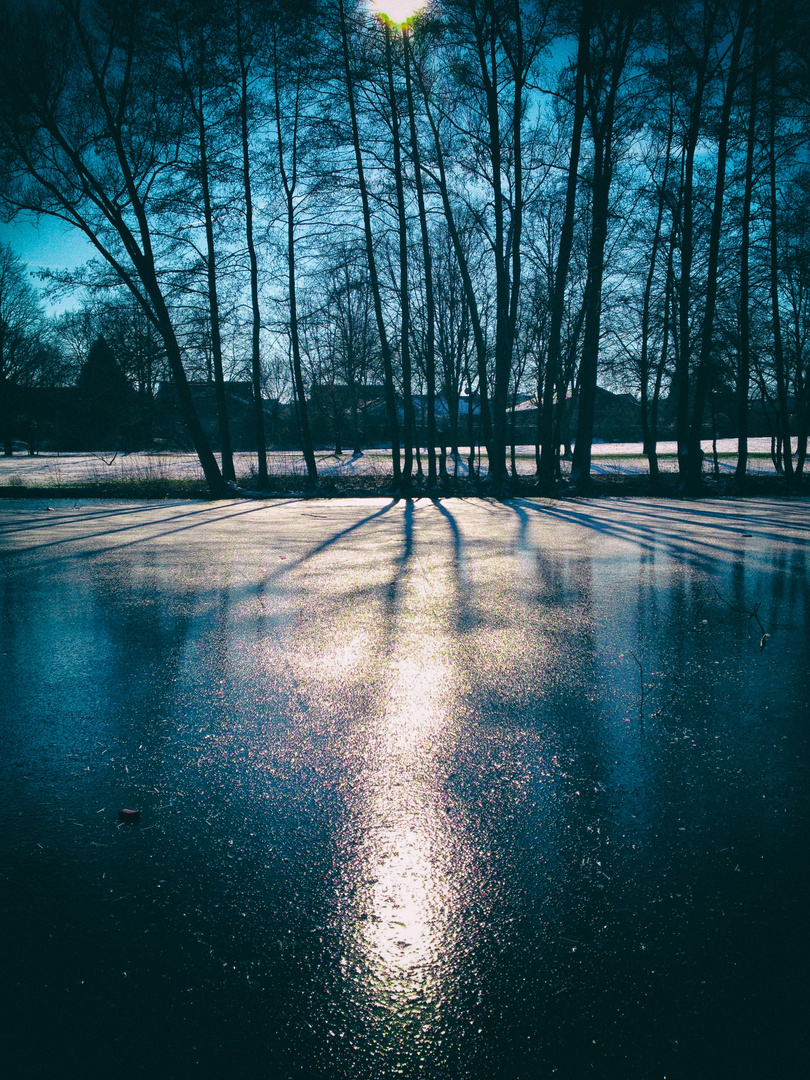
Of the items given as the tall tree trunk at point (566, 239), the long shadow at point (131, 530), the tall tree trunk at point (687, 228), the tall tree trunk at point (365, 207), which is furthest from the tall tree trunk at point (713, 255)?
the long shadow at point (131, 530)

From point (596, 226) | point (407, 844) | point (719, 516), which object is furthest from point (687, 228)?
point (407, 844)

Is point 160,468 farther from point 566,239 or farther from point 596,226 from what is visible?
point 596,226

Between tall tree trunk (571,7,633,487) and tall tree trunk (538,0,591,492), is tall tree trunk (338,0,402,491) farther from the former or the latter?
tall tree trunk (571,7,633,487)

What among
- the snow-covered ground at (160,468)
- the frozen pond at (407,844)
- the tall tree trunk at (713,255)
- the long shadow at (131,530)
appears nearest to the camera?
the frozen pond at (407,844)

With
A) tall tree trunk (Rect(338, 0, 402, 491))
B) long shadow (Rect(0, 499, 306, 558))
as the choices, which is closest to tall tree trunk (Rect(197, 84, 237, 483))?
tall tree trunk (Rect(338, 0, 402, 491))

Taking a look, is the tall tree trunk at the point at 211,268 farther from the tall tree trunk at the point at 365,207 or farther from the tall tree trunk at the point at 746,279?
the tall tree trunk at the point at 746,279

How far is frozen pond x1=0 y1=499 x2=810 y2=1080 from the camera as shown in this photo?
4.00 ft

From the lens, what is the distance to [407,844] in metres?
1.81

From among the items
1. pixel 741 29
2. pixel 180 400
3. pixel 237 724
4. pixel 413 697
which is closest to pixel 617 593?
pixel 413 697

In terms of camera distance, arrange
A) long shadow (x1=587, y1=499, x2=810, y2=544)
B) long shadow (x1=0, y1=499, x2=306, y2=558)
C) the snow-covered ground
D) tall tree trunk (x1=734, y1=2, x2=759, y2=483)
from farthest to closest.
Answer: the snow-covered ground
tall tree trunk (x1=734, y1=2, x2=759, y2=483)
long shadow (x1=587, y1=499, x2=810, y2=544)
long shadow (x1=0, y1=499, x2=306, y2=558)

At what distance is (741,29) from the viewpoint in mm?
14531

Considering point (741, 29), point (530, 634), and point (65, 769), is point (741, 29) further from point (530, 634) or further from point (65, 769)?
point (65, 769)

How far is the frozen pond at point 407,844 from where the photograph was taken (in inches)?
48.0

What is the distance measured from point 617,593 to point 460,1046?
4231 mm
